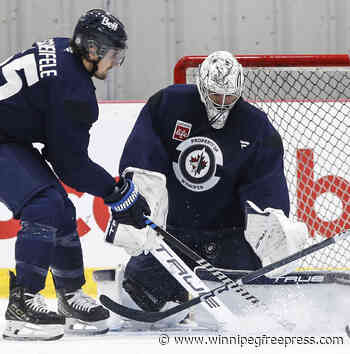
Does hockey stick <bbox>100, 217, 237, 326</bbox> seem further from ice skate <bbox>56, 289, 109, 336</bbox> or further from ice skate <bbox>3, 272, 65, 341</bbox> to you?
A: ice skate <bbox>3, 272, 65, 341</bbox>

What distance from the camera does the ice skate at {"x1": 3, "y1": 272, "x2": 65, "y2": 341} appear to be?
1.92 m

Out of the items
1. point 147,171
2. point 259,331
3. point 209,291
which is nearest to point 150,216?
point 147,171

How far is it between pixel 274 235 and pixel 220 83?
0.55m

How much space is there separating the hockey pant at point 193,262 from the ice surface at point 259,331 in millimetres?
218

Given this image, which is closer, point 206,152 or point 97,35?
point 97,35

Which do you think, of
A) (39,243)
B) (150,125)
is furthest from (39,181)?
(150,125)

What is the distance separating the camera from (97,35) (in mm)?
2004

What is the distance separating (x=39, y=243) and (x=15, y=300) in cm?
19

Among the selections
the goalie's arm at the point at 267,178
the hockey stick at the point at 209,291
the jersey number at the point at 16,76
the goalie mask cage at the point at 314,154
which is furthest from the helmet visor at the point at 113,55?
the goalie mask cage at the point at 314,154

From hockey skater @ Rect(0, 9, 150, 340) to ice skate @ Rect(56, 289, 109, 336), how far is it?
0.04 metres

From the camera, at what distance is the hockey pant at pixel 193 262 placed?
2.48m

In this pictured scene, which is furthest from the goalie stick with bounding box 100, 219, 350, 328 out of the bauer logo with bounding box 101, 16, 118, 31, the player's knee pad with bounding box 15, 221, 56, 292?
the bauer logo with bounding box 101, 16, 118, 31

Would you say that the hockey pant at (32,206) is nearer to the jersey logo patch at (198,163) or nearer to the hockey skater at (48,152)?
the hockey skater at (48,152)

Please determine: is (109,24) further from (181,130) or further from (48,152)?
(181,130)
